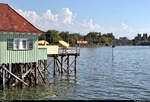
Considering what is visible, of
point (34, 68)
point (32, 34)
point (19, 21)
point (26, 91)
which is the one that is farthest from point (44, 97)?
point (19, 21)

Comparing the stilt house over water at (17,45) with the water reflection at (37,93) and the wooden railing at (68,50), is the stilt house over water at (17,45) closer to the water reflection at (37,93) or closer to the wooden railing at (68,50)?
the water reflection at (37,93)

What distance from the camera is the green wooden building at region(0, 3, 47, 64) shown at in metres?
22.3

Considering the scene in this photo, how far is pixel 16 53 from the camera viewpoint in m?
23.0

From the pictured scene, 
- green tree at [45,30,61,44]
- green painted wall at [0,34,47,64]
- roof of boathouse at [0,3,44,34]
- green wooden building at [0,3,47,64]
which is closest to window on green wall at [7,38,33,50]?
green wooden building at [0,3,47,64]

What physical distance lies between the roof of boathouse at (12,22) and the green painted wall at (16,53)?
57cm

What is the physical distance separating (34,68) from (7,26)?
17.8 ft

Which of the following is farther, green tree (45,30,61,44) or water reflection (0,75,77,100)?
green tree (45,30,61,44)

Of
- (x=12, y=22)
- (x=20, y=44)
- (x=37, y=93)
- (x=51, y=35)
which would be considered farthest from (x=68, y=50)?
(x=51, y=35)

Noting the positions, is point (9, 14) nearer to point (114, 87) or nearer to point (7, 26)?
point (7, 26)

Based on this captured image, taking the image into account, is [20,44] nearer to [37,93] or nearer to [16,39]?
[16,39]

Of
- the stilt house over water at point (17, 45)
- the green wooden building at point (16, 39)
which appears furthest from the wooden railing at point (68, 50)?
the green wooden building at point (16, 39)

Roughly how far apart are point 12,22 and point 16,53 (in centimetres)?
325

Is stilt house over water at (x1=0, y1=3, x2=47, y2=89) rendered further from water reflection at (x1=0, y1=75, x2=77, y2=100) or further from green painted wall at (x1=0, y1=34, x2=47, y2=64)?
water reflection at (x1=0, y1=75, x2=77, y2=100)

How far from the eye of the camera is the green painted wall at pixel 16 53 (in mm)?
22228
